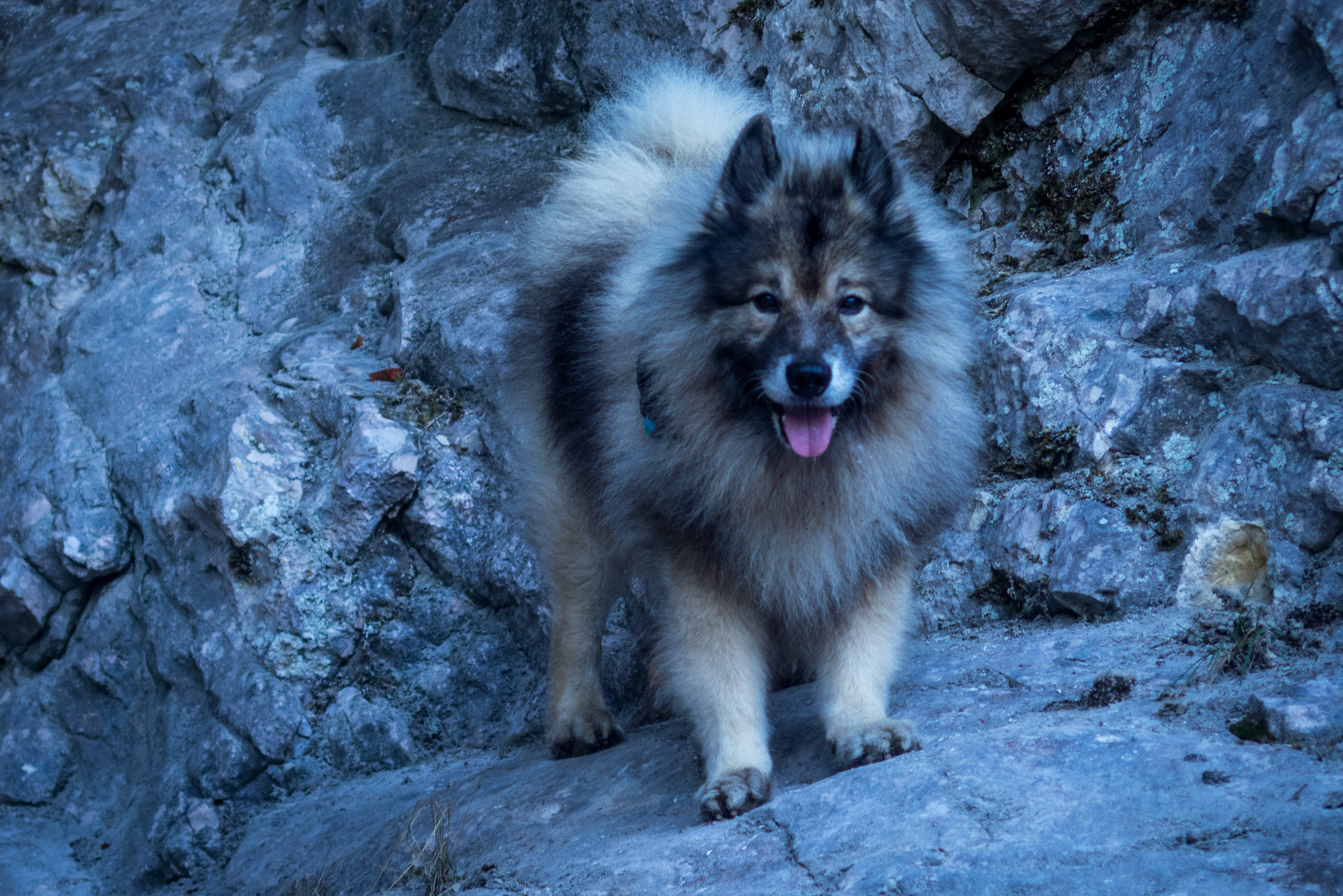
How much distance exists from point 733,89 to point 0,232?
17.1 ft

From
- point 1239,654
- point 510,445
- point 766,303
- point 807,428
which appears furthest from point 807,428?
point 510,445

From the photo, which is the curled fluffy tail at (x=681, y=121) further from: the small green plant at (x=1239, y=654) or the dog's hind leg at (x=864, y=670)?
the small green plant at (x=1239, y=654)

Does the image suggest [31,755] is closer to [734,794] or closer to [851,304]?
[734,794]

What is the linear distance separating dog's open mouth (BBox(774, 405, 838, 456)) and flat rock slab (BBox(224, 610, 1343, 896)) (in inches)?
33.6

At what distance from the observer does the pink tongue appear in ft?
9.57

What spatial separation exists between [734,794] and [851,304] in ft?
4.45

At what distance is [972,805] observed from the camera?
2439 mm

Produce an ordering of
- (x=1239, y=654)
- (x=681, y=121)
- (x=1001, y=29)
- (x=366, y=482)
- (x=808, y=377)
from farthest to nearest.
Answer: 1. (x=366, y=482)
2. (x=1001, y=29)
3. (x=681, y=121)
4. (x=1239, y=654)
5. (x=808, y=377)

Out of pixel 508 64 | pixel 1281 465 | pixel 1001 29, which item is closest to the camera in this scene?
pixel 1281 465

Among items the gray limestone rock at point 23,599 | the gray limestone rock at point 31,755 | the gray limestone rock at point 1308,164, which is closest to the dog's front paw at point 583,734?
the gray limestone rock at point 1308,164

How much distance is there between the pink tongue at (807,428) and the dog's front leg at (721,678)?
579 millimetres

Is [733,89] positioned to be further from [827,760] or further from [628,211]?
[827,760]

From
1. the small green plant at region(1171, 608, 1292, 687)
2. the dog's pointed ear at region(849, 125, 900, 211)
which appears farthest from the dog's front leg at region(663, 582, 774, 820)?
the dog's pointed ear at region(849, 125, 900, 211)

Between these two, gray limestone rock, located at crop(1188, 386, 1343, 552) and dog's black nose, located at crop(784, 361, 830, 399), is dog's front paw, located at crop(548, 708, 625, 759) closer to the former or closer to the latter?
dog's black nose, located at crop(784, 361, 830, 399)
